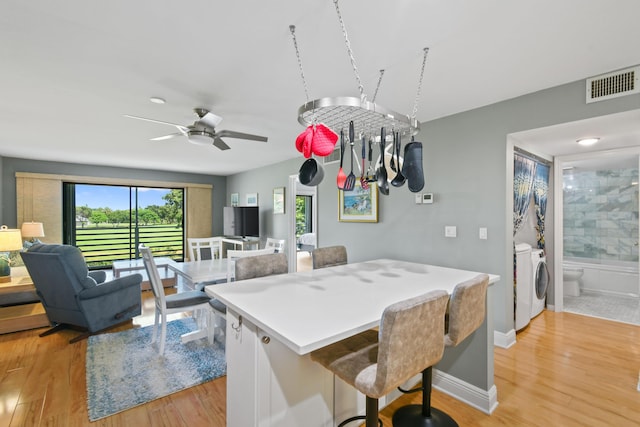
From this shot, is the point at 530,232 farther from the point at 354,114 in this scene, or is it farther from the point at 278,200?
the point at 278,200

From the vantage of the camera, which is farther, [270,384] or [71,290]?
[71,290]

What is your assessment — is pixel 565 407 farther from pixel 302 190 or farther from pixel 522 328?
pixel 302 190

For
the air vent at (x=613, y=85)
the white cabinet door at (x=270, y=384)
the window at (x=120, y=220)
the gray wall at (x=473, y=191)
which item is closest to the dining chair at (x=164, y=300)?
the white cabinet door at (x=270, y=384)

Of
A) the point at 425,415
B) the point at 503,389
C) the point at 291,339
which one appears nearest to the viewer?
the point at 291,339

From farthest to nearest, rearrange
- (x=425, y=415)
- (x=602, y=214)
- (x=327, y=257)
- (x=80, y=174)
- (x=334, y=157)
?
(x=80, y=174) → (x=602, y=214) → (x=334, y=157) → (x=327, y=257) → (x=425, y=415)

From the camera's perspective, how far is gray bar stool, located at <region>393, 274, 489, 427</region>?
4.75 feet

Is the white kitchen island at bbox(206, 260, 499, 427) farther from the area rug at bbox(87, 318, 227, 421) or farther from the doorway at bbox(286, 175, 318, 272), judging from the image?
the doorway at bbox(286, 175, 318, 272)

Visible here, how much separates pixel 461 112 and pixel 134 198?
687 centimetres

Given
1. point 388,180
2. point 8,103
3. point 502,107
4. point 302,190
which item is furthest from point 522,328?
point 302,190

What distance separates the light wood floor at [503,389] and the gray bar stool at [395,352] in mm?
830

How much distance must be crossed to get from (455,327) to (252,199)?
5.80 m

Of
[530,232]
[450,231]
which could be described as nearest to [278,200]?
[450,231]

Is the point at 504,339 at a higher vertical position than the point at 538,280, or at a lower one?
lower

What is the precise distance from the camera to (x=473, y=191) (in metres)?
2.94
